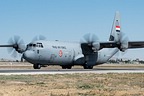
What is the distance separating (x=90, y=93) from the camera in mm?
18156

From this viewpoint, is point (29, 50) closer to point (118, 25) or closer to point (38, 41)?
point (38, 41)

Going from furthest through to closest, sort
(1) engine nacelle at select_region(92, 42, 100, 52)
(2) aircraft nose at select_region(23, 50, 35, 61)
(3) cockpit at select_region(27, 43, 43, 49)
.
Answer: (1) engine nacelle at select_region(92, 42, 100, 52), (3) cockpit at select_region(27, 43, 43, 49), (2) aircraft nose at select_region(23, 50, 35, 61)

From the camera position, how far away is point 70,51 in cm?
5681

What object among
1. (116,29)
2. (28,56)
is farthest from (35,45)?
(116,29)

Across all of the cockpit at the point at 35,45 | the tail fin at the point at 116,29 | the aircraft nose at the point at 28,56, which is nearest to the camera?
the aircraft nose at the point at 28,56

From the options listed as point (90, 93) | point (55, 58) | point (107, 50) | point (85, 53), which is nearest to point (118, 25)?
point (107, 50)

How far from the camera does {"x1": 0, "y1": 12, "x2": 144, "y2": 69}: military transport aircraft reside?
5144 cm

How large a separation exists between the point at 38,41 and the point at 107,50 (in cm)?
1663

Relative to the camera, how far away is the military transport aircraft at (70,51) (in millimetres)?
51438

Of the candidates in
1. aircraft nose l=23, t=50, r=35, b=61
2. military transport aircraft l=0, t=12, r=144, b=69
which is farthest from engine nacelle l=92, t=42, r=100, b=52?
aircraft nose l=23, t=50, r=35, b=61

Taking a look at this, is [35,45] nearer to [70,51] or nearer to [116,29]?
[70,51]

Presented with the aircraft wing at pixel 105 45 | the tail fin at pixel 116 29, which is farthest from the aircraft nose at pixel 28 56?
the tail fin at pixel 116 29

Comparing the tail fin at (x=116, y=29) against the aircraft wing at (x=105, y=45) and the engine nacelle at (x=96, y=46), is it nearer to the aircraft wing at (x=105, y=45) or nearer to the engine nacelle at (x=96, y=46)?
the aircraft wing at (x=105, y=45)

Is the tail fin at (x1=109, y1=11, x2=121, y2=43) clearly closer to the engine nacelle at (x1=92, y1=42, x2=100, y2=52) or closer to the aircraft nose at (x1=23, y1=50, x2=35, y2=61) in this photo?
the engine nacelle at (x1=92, y1=42, x2=100, y2=52)
